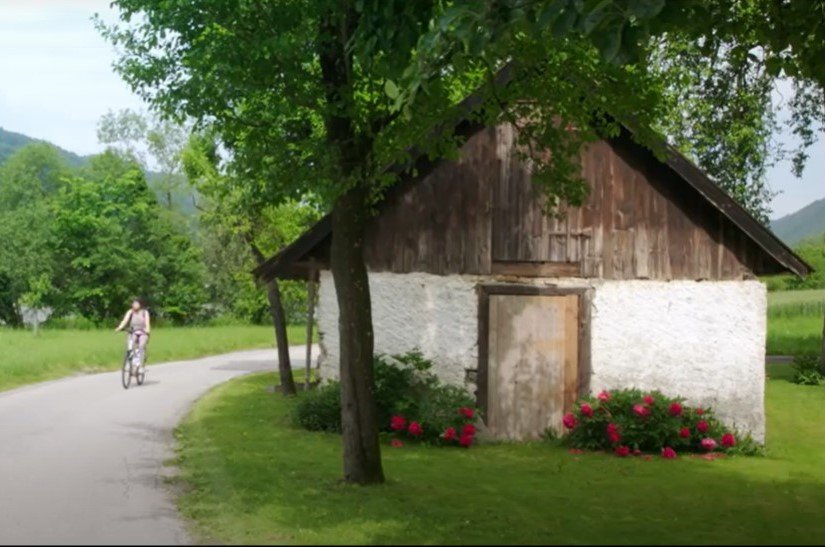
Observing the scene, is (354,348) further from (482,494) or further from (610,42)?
(610,42)

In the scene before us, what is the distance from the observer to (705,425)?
2005 cm

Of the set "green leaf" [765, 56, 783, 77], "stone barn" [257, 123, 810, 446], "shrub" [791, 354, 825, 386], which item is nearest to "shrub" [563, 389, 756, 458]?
"stone barn" [257, 123, 810, 446]

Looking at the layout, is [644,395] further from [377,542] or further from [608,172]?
[377,542]

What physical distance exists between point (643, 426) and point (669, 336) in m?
1.86

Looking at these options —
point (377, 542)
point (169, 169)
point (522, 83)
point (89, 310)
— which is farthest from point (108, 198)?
point (377, 542)

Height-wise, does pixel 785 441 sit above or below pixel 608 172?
below

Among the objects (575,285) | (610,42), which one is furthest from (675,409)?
(610,42)

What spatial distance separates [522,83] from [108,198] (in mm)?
66728

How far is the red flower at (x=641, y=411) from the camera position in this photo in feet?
64.1

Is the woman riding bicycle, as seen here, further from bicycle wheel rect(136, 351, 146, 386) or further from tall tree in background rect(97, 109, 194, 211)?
tall tree in background rect(97, 109, 194, 211)

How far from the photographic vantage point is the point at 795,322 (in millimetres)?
64312

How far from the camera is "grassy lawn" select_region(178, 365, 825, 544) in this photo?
10922 mm

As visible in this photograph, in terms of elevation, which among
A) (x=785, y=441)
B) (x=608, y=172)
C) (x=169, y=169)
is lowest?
(x=785, y=441)

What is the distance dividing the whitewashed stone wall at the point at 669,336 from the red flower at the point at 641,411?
1.04 meters
